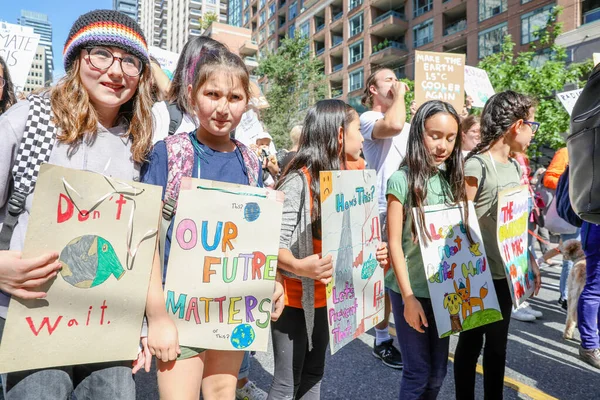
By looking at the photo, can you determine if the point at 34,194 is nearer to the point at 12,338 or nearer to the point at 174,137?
the point at 12,338

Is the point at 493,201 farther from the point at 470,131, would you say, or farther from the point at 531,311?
the point at 531,311

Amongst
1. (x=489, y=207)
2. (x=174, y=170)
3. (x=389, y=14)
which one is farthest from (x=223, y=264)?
(x=389, y=14)

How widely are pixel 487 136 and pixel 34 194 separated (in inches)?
91.2

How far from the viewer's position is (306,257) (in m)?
1.83

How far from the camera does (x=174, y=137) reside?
1.61 meters

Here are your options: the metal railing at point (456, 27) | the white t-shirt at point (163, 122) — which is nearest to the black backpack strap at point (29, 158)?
the white t-shirt at point (163, 122)

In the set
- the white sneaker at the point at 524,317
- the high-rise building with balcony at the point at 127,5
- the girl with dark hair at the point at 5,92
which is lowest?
the white sneaker at the point at 524,317

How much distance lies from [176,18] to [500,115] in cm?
9595

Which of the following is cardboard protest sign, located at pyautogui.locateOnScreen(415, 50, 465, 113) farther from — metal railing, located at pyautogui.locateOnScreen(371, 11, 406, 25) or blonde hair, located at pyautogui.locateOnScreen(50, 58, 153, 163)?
metal railing, located at pyautogui.locateOnScreen(371, 11, 406, 25)

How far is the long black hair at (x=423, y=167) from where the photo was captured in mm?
2068

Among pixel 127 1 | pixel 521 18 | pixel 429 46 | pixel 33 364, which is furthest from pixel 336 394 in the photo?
pixel 127 1

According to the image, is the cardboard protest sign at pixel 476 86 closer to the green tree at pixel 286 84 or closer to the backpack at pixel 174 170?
the backpack at pixel 174 170

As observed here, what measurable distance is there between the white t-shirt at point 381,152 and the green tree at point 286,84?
2211 cm

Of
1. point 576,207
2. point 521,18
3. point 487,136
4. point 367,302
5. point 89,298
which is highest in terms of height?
point 521,18
